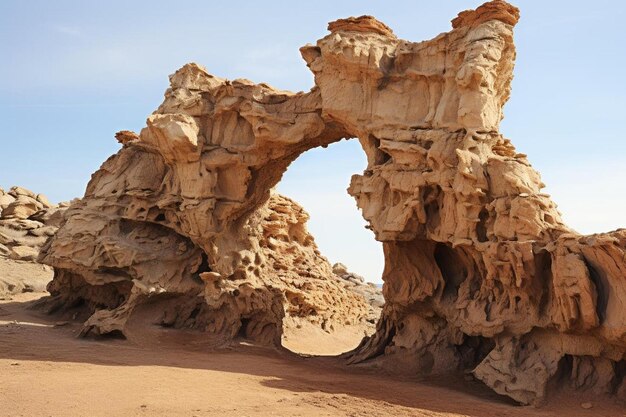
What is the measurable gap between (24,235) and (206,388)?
20188 mm

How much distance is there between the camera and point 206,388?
383 inches

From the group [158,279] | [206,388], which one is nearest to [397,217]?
[206,388]

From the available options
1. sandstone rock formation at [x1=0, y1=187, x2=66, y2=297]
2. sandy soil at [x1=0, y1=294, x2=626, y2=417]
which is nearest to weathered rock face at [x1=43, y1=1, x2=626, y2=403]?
sandy soil at [x1=0, y1=294, x2=626, y2=417]

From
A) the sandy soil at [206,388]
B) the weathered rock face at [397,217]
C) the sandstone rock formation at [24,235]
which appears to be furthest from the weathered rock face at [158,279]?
the sandstone rock formation at [24,235]

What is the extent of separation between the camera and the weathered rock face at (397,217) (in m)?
10.5

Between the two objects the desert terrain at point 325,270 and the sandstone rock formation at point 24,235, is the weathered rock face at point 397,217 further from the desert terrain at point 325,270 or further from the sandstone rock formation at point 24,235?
the sandstone rock formation at point 24,235

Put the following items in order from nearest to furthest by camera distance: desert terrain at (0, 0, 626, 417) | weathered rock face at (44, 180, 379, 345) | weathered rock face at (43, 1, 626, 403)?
desert terrain at (0, 0, 626, 417), weathered rock face at (43, 1, 626, 403), weathered rock face at (44, 180, 379, 345)

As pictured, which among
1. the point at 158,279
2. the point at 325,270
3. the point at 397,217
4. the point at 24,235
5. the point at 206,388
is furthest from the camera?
the point at 24,235

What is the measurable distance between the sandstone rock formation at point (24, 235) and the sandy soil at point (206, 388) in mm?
8937

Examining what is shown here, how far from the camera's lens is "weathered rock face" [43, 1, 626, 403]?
34.5 feet

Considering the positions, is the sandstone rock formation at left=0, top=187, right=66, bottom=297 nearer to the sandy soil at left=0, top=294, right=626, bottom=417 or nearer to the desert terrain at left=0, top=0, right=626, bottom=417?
the desert terrain at left=0, top=0, right=626, bottom=417

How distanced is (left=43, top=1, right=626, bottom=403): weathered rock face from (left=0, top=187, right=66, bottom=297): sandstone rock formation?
496 cm

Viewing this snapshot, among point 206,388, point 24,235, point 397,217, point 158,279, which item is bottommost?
point 206,388

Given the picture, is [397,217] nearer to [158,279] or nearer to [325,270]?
[158,279]
